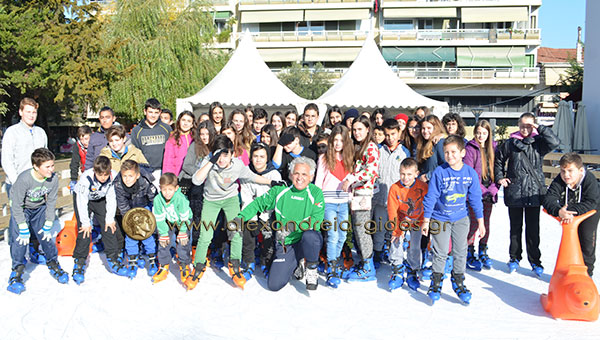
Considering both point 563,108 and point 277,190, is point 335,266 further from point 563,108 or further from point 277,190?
point 563,108

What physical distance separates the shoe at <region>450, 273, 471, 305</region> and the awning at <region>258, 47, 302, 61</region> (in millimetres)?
30691

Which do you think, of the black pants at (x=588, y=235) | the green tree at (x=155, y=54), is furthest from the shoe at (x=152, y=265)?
the green tree at (x=155, y=54)

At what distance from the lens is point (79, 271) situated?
423 cm

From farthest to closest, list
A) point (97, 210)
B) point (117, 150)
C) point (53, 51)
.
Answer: point (53, 51)
point (117, 150)
point (97, 210)

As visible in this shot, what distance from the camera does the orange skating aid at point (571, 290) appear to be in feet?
10.8

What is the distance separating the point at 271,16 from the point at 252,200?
31565 mm

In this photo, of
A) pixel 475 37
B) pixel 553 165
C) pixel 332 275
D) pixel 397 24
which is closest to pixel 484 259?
pixel 332 275

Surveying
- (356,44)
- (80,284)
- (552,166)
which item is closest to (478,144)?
(80,284)

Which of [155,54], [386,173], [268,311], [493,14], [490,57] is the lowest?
[268,311]

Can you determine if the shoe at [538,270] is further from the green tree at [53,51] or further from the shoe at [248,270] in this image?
the green tree at [53,51]

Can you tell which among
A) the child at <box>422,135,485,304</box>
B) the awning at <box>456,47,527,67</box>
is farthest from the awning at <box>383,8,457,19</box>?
the child at <box>422,135,485,304</box>

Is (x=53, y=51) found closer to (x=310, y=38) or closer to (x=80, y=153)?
(x=80, y=153)

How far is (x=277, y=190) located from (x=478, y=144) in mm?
2191

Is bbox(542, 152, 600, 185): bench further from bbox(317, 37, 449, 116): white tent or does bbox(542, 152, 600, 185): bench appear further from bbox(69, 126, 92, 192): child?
bbox(69, 126, 92, 192): child
